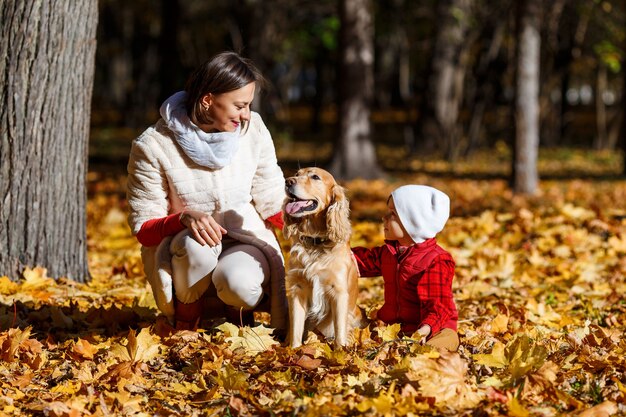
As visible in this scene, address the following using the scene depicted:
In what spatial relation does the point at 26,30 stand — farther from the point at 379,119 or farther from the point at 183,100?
the point at 379,119

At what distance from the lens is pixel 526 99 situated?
33.6 feet

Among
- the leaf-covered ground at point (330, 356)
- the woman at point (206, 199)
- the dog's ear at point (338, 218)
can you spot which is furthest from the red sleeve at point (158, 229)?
the dog's ear at point (338, 218)

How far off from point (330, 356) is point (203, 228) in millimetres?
851

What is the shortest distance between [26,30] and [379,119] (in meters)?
31.9

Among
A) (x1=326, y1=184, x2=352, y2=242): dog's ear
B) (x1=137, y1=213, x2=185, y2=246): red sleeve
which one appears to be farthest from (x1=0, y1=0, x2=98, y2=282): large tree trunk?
(x1=326, y1=184, x2=352, y2=242): dog's ear

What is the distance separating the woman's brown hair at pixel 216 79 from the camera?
12.2 feet

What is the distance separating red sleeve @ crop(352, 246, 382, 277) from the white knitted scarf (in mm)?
853

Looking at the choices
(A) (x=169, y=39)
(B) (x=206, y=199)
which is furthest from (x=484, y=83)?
(B) (x=206, y=199)

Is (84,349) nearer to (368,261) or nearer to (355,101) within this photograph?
(368,261)

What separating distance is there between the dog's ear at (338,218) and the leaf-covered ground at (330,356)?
530 millimetres

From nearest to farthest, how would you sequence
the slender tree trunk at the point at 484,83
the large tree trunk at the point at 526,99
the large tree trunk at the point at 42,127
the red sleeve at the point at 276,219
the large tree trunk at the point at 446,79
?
the red sleeve at the point at 276,219
the large tree trunk at the point at 42,127
the large tree trunk at the point at 526,99
the large tree trunk at the point at 446,79
the slender tree trunk at the point at 484,83

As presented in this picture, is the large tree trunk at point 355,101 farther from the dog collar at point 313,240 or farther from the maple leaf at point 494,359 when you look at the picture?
the maple leaf at point 494,359

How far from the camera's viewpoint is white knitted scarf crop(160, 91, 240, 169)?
3.84 meters

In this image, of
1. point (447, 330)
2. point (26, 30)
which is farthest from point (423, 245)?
point (26, 30)
